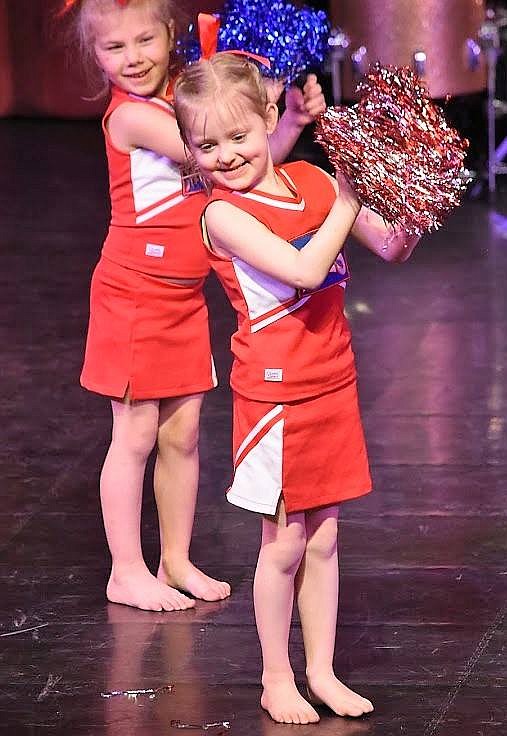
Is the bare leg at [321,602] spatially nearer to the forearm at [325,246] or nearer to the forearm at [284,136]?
the forearm at [325,246]

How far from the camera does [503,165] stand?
7.87 metres

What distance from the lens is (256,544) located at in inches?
130

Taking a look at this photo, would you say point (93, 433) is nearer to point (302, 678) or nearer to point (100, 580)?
point (100, 580)

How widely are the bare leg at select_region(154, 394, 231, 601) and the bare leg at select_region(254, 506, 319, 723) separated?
0.60 m

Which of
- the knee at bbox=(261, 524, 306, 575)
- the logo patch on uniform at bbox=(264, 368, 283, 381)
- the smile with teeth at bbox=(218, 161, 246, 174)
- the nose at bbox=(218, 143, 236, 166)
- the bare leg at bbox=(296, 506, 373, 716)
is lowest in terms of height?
the bare leg at bbox=(296, 506, 373, 716)

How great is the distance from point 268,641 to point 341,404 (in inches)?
16.6

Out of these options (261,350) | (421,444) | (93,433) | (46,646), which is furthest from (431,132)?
(93,433)

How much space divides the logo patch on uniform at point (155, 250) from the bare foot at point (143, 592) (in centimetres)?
65

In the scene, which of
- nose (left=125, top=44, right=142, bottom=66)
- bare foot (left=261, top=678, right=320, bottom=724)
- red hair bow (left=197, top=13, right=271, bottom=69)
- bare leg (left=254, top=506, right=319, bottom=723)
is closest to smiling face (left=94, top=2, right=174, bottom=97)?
nose (left=125, top=44, right=142, bottom=66)

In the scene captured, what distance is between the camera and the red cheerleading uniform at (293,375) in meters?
2.41

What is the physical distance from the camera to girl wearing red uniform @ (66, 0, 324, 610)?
2926 mm

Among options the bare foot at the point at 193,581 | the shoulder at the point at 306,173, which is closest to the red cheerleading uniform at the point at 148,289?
the bare foot at the point at 193,581

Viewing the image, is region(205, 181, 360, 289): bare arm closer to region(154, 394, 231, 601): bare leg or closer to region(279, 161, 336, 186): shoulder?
region(279, 161, 336, 186): shoulder

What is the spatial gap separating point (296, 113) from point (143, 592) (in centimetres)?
103
